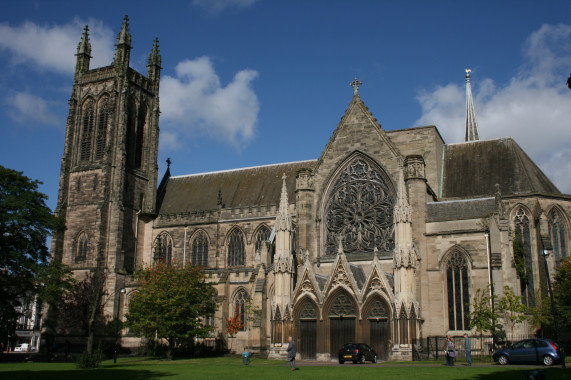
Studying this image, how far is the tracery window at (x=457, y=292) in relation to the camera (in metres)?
33.5

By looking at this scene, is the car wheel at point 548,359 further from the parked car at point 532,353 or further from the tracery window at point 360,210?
the tracery window at point 360,210

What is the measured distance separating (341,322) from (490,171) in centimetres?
1883

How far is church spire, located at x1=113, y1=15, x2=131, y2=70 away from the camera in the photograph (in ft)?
182

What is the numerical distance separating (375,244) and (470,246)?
18.5ft

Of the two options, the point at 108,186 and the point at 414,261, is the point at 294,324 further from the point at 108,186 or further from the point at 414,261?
the point at 108,186

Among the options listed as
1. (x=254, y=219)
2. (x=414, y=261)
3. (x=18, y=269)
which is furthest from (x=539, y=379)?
(x=254, y=219)

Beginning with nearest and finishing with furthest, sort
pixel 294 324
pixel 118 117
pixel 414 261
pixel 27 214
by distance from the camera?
pixel 414 261 < pixel 294 324 < pixel 27 214 < pixel 118 117

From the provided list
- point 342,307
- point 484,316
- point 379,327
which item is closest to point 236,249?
point 342,307

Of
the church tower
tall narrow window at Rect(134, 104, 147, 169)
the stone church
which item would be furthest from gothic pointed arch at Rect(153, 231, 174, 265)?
tall narrow window at Rect(134, 104, 147, 169)

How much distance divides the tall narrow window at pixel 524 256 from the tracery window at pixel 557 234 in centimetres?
182

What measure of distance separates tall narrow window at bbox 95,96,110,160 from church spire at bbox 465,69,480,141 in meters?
40.0

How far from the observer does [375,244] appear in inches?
1425

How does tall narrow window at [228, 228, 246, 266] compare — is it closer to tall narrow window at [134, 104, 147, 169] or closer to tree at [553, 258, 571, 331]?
tall narrow window at [134, 104, 147, 169]

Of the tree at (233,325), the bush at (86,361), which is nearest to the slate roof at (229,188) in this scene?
the tree at (233,325)
